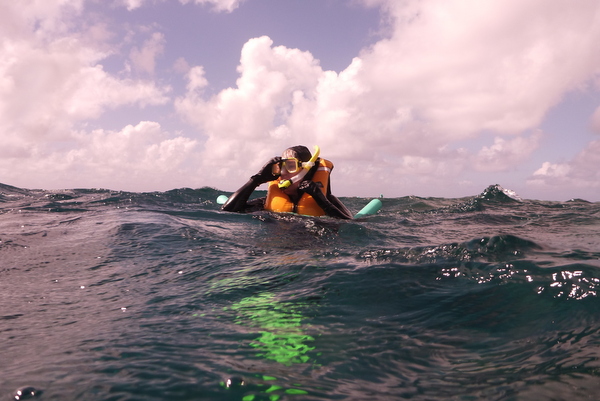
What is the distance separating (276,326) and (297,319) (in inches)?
9.2

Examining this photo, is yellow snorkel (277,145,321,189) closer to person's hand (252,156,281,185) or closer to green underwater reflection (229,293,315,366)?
person's hand (252,156,281,185)

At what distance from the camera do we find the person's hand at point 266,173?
29.1 ft

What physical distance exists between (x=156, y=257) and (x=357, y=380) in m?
4.10

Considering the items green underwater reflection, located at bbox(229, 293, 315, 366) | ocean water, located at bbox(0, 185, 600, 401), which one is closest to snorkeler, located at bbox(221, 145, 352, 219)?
ocean water, located at bbox(0, 185, 600, 401)

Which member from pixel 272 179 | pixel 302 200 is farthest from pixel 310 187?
pixel 272 179

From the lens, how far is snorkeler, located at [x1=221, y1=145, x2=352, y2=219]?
8.44 metres

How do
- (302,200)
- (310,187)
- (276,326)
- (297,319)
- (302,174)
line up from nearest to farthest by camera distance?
(276,326) < (297,319) < (310,187) < (302,174) < (302,200)

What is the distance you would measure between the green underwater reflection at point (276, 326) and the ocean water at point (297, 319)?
2cm

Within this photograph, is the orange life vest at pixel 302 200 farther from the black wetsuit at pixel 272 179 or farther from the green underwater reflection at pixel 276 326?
the green underwater reflection at pixel 276 326

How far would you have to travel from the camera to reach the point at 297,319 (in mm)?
3396

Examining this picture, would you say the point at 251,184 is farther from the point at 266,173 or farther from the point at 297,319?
the point at 297,319

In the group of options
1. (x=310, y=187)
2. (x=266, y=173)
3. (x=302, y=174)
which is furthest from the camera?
(x=266, y=173)

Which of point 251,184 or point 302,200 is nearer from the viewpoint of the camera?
point 302,200

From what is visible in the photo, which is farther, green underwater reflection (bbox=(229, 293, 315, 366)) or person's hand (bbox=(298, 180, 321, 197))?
person's hand (bbox=(298, 180, 321, 197))
